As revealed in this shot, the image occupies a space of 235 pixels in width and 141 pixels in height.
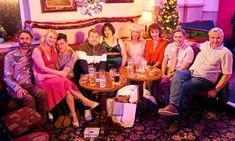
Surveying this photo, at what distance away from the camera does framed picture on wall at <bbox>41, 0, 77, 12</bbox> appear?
4633 millimetres

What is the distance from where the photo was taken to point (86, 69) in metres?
3.76

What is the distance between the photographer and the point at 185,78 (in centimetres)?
338

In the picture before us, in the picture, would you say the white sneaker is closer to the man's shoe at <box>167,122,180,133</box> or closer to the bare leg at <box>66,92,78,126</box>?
the bare leg at <box>66,92,78,126</box>

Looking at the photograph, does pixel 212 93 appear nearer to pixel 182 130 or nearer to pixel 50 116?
pixel 182 130

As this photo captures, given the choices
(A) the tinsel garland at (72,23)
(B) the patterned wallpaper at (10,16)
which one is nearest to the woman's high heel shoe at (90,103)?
(A) the tinsel garland at (72,23)

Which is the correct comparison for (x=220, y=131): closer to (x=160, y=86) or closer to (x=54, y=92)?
(x=160, y=86)

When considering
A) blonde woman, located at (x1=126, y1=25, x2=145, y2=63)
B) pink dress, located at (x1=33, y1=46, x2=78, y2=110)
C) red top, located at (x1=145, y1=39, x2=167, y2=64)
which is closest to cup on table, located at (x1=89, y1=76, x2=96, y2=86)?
pink dress, located at (x1=33, y1=46, x2=78, y2=110)

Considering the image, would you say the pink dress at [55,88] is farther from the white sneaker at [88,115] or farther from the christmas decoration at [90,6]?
the christmas decoration at [90,6]

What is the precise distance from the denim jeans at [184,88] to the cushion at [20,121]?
1.67 meters

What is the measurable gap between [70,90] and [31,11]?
189 centimetres

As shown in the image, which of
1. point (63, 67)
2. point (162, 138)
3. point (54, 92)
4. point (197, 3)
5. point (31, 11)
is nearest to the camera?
point (162, 138)

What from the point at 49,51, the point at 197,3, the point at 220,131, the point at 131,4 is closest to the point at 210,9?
the point at 197,3

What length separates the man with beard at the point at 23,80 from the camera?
3164mm

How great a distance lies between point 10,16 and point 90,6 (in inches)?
58.7
